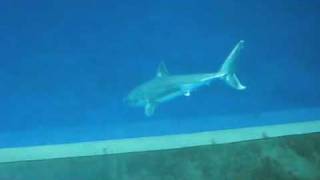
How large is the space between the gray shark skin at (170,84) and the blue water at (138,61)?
12cm

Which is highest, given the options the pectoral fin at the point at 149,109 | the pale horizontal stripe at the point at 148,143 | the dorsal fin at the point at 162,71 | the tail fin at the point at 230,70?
the dorsal fin at the point at 162,71

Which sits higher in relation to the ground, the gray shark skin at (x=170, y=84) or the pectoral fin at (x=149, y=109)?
the gray shark skin at (x=170, y=84)

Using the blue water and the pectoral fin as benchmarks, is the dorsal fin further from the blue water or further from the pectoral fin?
the pectoral fin

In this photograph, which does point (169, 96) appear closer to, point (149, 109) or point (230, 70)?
point (149, 109)

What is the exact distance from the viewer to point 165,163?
3764mm

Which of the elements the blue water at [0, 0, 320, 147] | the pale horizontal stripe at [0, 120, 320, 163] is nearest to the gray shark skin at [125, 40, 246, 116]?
the blue water at [0, 0, 320, 147]

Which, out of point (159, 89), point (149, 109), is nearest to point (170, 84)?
point (159, 89)

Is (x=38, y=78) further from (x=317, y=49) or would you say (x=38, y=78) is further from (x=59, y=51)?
(x=317, y=49)

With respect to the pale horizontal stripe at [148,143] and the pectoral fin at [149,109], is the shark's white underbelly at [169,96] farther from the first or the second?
the pale horizontal stripe at [148,143]

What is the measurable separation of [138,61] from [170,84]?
1.48 feet

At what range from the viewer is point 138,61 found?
4355 millimetres

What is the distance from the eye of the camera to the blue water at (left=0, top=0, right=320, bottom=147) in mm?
4074

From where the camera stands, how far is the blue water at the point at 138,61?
4.07 m

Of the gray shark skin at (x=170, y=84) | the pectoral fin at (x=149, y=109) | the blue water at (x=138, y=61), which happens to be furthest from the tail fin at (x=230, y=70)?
the pectoral fin at (x=149, y=109)
